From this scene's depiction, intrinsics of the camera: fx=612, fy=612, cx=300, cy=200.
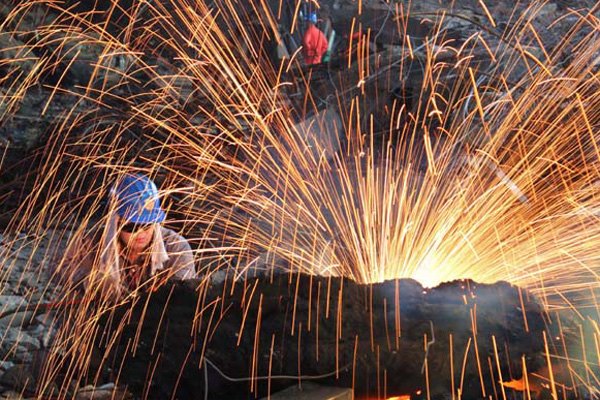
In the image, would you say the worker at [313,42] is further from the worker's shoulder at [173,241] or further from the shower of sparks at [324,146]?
the worker's shoulder at [173,241]

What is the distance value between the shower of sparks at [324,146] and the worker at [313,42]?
0.25 metres

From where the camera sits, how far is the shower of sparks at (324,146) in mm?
5227

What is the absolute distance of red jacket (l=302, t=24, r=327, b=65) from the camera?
7.52m

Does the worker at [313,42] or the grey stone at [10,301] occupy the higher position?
the worker at [313,42]

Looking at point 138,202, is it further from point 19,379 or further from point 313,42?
point 313,42

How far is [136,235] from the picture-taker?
4.47 metres

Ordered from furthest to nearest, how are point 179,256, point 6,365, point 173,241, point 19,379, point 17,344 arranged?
point 173,241 < point 179,256 < point 17,344 < point 6,365 < point 19,379

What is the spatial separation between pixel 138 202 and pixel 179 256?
607 mm

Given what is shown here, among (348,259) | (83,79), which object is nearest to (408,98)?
(348,259)

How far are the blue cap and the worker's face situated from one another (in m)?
0.05

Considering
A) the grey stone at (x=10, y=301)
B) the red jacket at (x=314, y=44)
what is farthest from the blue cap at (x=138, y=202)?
the red jacket at (x=314, y=44)

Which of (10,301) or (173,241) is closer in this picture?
(173,241)

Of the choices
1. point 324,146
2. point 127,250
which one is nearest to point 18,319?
point 127,250

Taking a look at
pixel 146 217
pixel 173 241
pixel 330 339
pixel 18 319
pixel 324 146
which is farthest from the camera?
pixel 324 146
